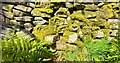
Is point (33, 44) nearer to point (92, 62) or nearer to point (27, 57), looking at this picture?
point (27, 57)

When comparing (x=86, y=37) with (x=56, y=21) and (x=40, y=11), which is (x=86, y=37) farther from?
(x=40, y=11)

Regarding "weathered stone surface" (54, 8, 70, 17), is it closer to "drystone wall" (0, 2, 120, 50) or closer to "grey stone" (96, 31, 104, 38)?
"drystone wall" (0, 2, 120, 50)

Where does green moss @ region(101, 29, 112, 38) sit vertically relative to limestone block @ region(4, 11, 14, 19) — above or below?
below

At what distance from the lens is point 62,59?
3.46 meters

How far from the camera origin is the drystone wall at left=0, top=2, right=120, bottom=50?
3.49m

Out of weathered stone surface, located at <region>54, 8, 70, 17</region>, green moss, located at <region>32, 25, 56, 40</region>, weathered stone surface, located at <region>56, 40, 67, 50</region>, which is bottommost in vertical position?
weathered stone surface, located at <region>56, 40, 67, 50</region>

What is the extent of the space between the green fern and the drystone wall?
0.17 metres

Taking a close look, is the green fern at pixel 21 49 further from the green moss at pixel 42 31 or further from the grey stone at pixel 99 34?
the grey stone at pixel 99 34

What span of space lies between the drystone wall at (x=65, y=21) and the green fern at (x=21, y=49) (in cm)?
17

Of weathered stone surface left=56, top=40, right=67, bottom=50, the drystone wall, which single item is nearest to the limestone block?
the drystone wall

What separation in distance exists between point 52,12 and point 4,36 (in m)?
0.51

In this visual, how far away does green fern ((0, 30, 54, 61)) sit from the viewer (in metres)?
3.16

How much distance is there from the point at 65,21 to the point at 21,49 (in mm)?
533

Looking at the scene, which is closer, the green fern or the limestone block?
the green fern
